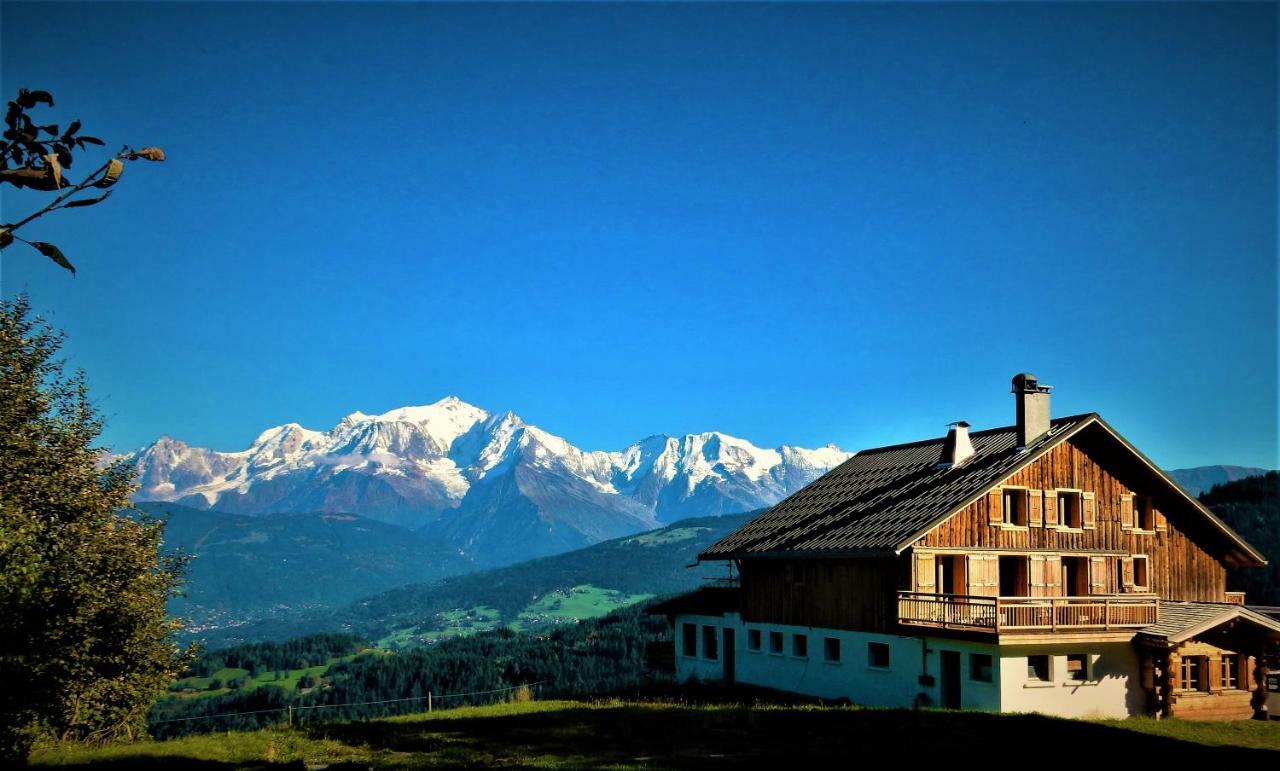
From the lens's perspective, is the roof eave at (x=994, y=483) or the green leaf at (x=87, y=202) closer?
the green leaf at (x=87, y=202)

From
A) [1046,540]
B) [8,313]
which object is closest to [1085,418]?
[1046,540]

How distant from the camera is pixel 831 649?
4422 centimetres

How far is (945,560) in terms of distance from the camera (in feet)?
135

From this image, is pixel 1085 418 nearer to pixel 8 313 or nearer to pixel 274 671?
pixel 8 313

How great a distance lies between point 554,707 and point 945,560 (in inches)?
650

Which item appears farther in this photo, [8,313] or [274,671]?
[274,671]

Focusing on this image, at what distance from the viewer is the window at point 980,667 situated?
36938 millimetres

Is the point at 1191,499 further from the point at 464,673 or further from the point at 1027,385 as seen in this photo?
the point at 464,673

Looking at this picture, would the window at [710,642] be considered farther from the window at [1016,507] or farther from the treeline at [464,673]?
the treeline at [464,673]

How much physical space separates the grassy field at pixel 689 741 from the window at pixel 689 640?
18619mm

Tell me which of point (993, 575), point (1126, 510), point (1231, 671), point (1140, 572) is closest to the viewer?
point (1231, 671)

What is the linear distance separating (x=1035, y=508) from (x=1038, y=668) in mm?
8052

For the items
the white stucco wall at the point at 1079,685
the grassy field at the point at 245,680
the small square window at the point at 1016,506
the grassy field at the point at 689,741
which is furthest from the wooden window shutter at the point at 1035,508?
the grassy field at the point at 245,680

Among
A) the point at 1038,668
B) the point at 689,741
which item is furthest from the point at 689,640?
the point at 689,741
